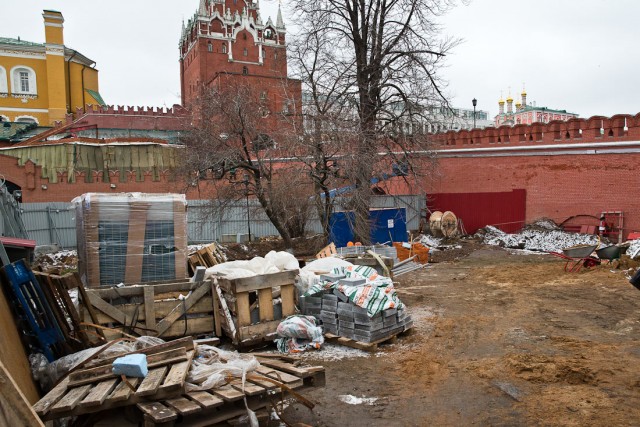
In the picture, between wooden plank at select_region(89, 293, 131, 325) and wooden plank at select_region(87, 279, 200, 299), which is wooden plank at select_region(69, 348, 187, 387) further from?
wooden plank at select_region(87, 279, 200, 299)

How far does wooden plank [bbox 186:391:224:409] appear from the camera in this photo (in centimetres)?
417

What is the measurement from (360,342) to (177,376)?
365 cm

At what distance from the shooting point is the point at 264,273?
26.1 feet

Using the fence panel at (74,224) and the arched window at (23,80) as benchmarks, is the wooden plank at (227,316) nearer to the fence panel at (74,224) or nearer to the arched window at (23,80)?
the fence panel at (74,224)

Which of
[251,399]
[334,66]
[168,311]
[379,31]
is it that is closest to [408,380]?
[251,399]

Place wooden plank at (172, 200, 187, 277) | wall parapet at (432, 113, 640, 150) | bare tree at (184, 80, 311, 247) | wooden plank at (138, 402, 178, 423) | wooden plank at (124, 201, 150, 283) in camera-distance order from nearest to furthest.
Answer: wooden plank at (138, 402, 178, 423) < wooden plank at (124, 201, 150, 283) < wooden plank at (172, 200, 187, 277) < bare tree at (184, 80, 311, 247) < wall parapet at (432, 113, 640, 150)

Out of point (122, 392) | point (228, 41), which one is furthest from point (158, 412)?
point (228, 41)

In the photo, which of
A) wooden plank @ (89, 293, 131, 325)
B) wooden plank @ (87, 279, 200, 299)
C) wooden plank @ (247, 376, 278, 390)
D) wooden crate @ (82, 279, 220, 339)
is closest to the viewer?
wooden plank @ (247, 376, 278, 390)

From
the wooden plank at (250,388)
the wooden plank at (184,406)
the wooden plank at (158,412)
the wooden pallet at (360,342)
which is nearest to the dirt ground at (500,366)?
the wooden pallet at (360,342)

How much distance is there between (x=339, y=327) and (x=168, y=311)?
265 centimetres

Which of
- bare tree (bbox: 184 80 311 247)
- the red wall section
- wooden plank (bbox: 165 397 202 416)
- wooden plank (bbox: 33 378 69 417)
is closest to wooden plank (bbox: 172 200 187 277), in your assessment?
wooden plank (bbox: 33 378 69 417)

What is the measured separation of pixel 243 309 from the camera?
748 cm

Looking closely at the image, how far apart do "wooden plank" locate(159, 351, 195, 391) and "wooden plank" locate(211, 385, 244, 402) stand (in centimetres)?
32

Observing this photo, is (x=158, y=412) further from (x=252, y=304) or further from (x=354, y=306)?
(x=354, y=306)
